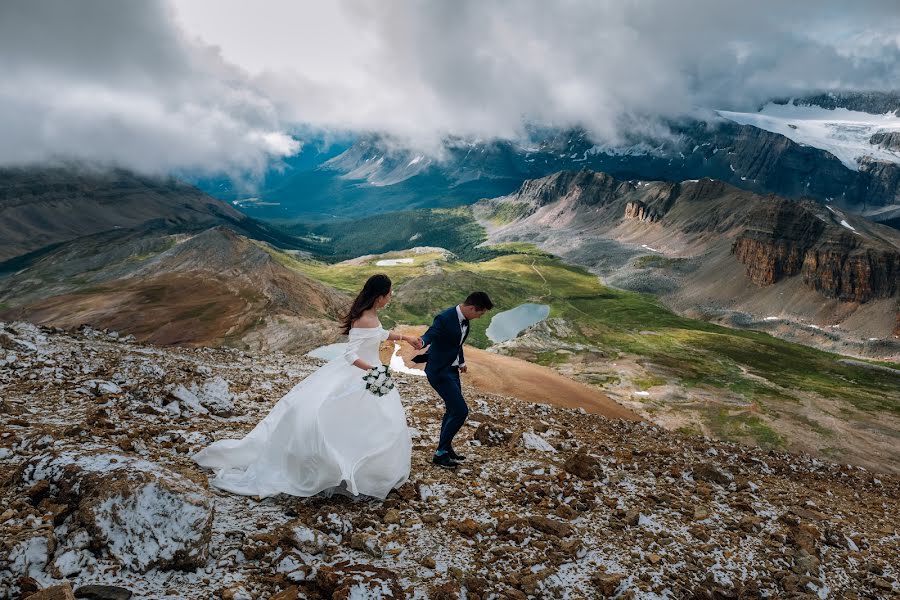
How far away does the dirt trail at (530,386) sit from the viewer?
41.0 meters

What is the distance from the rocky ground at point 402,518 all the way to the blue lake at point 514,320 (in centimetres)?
12112

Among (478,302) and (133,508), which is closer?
(133,508)

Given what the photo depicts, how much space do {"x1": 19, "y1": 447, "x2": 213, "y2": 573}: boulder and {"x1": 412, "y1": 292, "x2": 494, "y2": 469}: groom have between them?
579 cm

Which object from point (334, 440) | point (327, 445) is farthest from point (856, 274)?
point (327, 445)

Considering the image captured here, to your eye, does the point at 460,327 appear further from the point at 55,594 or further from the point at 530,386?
the point at 530,386

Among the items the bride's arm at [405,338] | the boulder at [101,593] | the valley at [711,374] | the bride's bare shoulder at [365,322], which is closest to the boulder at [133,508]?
the boulder at [101,593]

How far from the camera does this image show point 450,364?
12070 mm

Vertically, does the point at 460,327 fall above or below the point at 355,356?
above

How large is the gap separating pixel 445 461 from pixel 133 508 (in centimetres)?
678

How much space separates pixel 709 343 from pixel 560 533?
135m

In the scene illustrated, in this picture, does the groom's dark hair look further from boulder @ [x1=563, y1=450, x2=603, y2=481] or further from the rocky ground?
boulder @ [x1=563, y1=450, x2=603, y2=481]

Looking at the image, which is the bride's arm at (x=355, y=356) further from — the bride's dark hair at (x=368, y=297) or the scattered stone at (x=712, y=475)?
the scattered stone at (x=712, y=475)

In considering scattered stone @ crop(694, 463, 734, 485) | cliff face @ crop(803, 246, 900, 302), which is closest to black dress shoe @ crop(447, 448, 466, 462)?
scattered stone @ crop(694, 463, 734, 485)

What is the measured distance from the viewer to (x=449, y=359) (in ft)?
39.3
